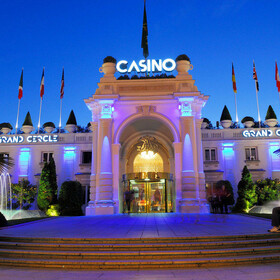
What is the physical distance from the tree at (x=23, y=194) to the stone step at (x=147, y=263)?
1033 inches

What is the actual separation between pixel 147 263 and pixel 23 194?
28693 mm

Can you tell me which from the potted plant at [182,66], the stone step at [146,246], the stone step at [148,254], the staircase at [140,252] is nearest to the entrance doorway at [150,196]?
the potted plant at [182,66]

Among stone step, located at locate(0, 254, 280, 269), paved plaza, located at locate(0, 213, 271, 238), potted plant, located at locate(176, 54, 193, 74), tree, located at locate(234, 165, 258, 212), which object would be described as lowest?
stone step, located at locate(0, 254, 280, 269)

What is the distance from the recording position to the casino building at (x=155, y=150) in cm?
2781

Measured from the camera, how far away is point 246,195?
31.7 meters

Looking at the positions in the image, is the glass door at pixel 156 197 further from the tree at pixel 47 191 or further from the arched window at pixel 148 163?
the tree at pixel 47 191

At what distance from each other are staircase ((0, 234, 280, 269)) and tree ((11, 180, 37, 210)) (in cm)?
2368

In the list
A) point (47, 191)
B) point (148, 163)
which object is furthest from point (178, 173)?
point (47, 191)

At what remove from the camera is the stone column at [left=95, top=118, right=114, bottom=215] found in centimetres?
2689

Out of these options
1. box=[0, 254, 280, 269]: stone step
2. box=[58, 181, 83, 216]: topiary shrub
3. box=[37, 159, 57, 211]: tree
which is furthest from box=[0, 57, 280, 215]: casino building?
box=[0, 254, 280, 269]: stone step

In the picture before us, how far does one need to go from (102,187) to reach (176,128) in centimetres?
897

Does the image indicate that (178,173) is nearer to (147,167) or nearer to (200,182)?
(200,182)

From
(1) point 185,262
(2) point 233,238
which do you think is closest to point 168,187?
(2) point 233,238

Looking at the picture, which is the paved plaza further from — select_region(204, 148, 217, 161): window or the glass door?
select_region(204, 148, 217, 161): window
